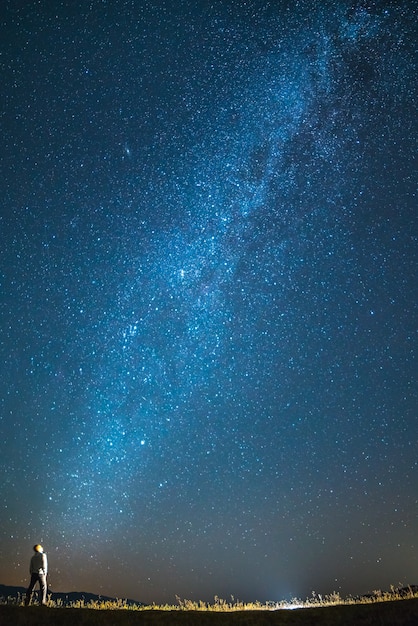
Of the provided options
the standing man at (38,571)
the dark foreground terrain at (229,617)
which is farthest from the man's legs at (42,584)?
the dark foreground terrain at (229,617)

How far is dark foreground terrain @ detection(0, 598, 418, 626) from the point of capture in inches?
351

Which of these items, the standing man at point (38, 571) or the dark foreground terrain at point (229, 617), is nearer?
the dark foreground terrain at point (229, 617)

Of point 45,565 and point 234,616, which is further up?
point 45,565

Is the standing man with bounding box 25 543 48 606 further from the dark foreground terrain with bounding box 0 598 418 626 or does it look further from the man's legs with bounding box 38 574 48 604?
the dark foreground terrain with bounding box 0 598 418 626

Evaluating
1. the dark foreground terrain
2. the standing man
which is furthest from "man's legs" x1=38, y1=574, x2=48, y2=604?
the dark foreground terrain

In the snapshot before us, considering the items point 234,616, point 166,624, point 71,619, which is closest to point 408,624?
point 234,616

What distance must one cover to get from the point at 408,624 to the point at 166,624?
159 inches

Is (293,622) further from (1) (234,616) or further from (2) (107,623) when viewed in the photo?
(2) (107,623)

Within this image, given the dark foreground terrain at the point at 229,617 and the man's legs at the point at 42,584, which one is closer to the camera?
the dark foreground terrain at the point at 229,617

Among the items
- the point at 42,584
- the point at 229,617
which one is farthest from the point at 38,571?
the point at 229,617

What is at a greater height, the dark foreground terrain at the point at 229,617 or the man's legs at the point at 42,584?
the man's legs at the point at 42,584

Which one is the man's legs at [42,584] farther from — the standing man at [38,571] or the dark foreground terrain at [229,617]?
the dark foreground terrain at [229,617]

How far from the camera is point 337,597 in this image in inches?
487

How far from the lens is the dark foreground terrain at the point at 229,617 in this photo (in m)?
8.91
